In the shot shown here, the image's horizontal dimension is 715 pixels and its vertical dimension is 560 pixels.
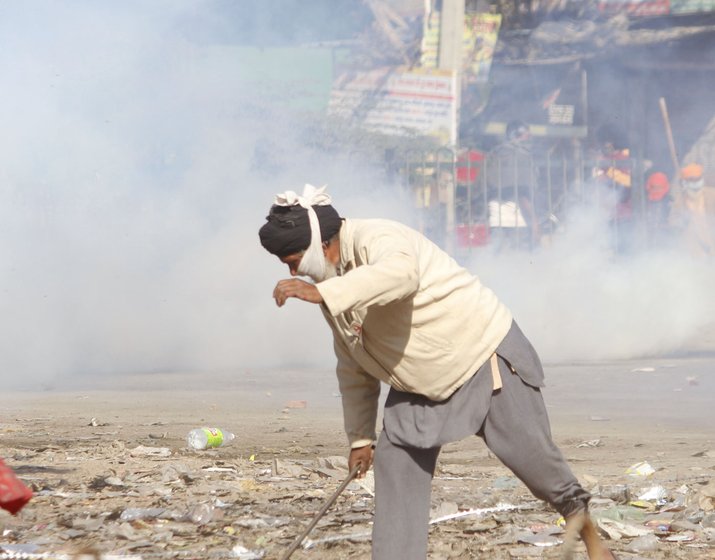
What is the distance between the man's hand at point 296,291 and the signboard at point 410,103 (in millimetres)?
11970

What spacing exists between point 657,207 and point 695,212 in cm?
54

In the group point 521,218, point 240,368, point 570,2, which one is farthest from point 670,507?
point 570,2

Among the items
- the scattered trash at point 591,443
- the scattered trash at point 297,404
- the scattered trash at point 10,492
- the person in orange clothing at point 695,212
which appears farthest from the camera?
the person in orange clothing at point 695,212

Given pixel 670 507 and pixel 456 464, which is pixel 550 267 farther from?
pixel 670 507

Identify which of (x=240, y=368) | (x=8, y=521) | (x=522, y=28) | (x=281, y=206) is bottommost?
(x=240, y=368)

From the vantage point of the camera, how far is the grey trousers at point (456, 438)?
3.75 meters

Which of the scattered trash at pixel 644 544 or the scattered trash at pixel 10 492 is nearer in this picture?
the scattered trash at pixel 10 492

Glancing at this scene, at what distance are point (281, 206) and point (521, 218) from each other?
37.0 feet

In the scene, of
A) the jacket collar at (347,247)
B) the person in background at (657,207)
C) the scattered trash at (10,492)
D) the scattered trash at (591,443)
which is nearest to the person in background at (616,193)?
the person in background at (657,207)

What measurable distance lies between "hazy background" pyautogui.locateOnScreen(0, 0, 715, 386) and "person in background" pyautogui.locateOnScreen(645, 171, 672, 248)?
2024 millimetres

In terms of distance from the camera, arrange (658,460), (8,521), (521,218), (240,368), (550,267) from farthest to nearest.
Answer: (521,218)
(550,267)
(240,368)
(658,460)
(8,521)

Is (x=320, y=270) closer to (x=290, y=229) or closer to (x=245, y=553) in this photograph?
(x=290, y=229)

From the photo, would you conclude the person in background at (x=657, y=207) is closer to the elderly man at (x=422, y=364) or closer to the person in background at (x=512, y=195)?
the person in background at (x=512, y=195)

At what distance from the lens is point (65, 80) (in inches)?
455
